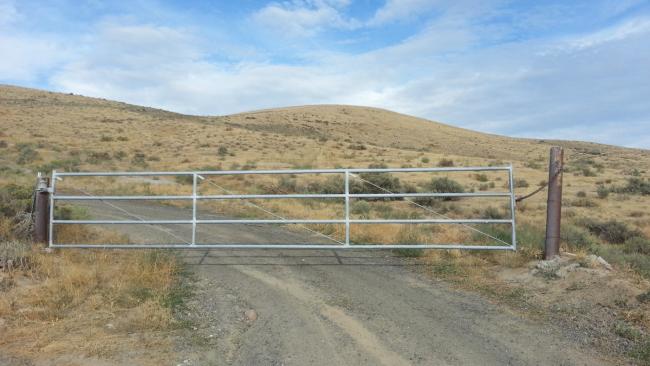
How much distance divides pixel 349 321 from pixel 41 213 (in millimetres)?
5675

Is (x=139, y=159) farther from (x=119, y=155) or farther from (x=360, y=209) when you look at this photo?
(x=360, y=209)

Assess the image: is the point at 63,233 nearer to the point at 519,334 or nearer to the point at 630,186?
the point at 519,334

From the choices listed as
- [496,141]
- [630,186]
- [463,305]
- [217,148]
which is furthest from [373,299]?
[496,141]

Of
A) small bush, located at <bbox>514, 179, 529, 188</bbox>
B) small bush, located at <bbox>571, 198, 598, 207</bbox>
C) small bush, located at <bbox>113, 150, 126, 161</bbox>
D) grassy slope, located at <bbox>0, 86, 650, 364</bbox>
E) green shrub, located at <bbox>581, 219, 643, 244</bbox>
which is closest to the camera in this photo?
green shrub, located at <bbox>581, 219, 643, 244</bbox>

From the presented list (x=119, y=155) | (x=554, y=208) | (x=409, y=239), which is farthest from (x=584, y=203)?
(x=119, y=155)

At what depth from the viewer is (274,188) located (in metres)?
20.9

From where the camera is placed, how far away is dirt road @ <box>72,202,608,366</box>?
472 cm

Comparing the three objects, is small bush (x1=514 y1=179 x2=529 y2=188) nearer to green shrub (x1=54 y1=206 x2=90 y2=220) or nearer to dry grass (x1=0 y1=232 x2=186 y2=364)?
green shrub (x1=54 y1=206 x2=90 y2=220)

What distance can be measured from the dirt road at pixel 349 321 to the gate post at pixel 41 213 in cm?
237

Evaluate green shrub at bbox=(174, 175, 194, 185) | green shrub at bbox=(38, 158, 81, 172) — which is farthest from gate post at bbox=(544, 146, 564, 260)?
green shrub at bbox=(38, 158, 81, 172)

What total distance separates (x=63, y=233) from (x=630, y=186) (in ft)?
76.4

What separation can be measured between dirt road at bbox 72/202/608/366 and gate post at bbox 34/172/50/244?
2.37m

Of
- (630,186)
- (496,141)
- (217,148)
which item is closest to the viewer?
(630,186)

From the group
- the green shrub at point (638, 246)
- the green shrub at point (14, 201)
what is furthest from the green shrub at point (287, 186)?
the green shrub at point (638, 246)
